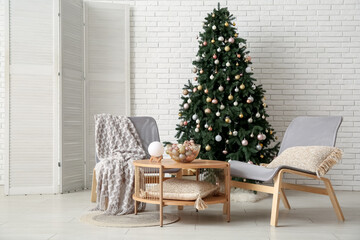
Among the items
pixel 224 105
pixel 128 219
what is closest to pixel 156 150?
pixel 128 219

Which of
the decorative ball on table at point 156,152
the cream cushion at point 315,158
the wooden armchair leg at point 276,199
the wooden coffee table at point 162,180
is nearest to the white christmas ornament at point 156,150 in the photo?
the decorative ball on table at point 156,152

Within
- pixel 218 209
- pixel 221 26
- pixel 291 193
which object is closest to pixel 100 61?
pixel 221 26

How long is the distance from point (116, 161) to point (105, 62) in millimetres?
1872

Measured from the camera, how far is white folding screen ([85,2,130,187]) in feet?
16.6

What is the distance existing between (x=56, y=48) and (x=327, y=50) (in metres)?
3.39

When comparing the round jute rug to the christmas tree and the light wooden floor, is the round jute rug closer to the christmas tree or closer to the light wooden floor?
the light wooden floor

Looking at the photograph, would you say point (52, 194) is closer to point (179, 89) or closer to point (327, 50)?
point (179, 89)

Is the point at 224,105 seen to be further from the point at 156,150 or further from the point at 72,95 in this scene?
the point at 72,95

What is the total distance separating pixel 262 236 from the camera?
2.84 m

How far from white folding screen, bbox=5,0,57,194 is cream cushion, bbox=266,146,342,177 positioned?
269 cm

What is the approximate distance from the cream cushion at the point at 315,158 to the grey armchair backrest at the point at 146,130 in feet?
4.72

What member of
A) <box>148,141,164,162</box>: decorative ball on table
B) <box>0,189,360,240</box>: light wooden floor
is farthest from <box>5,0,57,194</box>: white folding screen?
<box>148,141,164,162</box>: decorative ball on table

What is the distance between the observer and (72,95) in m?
4.81

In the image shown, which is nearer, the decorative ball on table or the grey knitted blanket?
the decorative ball on table
